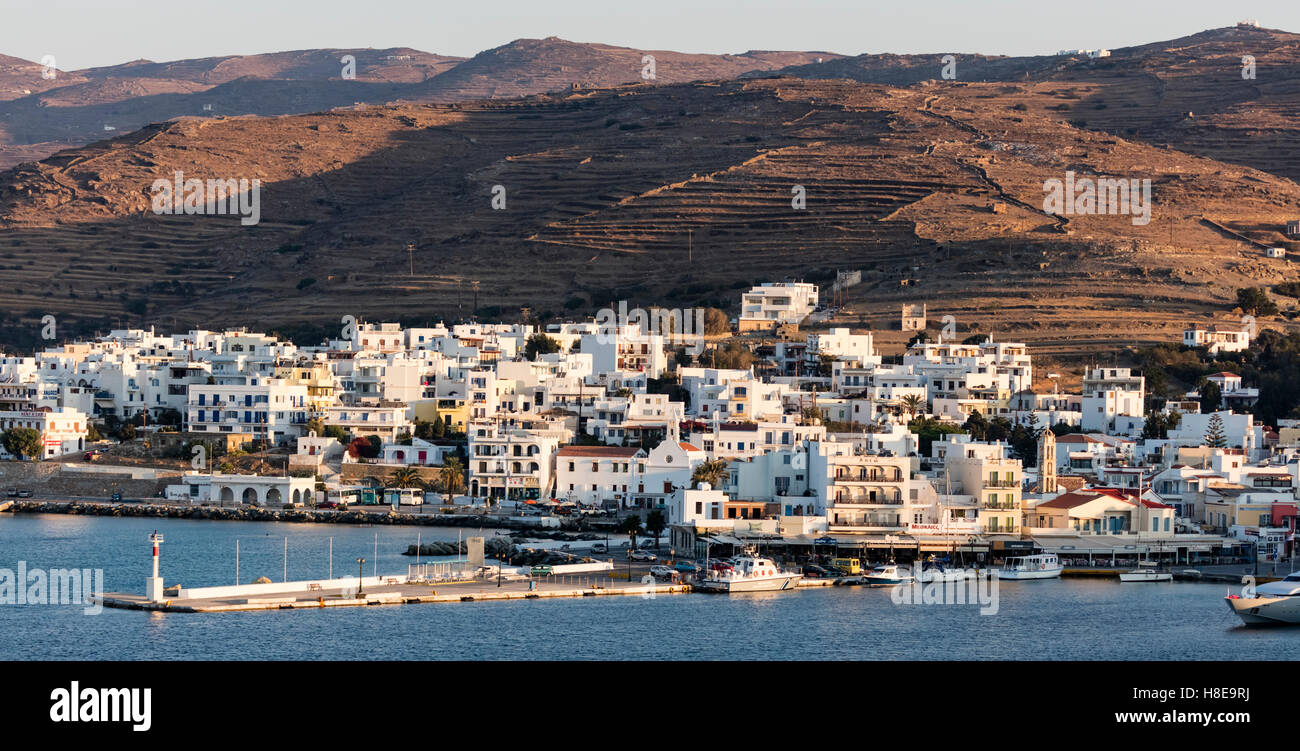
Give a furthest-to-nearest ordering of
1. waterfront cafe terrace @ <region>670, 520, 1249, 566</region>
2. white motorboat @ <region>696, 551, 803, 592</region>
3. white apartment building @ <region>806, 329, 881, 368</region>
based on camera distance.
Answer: white apartment building @ <region>806, 329, 881, 368</region>
waterfront cafe terrace @ <region>670, 520, 1249, 566</region>
white motorboat @ <region>696, 551, 803, 592</region>

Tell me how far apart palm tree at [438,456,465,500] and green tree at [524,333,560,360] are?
14.9 metres

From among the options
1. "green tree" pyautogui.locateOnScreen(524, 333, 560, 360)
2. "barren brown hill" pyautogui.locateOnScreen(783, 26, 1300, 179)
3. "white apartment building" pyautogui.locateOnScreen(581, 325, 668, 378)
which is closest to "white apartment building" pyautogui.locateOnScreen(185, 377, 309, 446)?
"green tree" pyautogui.locateOnScreen(524, 333, 560, 360)

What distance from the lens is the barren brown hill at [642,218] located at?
284 feet

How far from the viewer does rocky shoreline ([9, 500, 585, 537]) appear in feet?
160

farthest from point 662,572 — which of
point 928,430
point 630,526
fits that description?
point 928,430

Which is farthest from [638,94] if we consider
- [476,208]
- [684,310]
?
[684,310]

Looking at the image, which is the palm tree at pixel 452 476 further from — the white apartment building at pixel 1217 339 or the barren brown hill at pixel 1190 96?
the barren brown hill at pixel 1190 96

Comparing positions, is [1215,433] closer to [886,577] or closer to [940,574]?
[940,574]

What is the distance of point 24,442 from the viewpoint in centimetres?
5738

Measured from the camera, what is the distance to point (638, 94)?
148750mm

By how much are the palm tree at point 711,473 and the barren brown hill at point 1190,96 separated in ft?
286

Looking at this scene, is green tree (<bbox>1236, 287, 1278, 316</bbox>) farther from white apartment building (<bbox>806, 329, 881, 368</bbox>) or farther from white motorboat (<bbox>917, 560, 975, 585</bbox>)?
white motorboat (<bbox>917, 560, 975, 585</bbox>)
